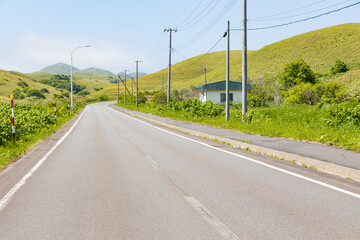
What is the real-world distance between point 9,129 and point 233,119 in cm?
1251

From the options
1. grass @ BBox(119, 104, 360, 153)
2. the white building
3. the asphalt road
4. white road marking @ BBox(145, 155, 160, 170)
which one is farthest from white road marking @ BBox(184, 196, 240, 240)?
the white building

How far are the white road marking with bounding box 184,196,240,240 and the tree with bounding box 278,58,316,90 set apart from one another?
61127 mm

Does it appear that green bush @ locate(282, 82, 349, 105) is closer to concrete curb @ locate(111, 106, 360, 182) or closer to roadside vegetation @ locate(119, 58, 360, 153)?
roadside vegetation @ locate(119, 58, 360, 153)

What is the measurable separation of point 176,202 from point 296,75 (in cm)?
6417

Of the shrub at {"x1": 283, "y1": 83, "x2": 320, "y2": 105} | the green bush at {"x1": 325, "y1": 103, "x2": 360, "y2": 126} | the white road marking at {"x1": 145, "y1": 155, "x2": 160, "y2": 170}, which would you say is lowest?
the white road marking at {"x1": 145, "y1": 155, "x2": 160, "y2": 170}

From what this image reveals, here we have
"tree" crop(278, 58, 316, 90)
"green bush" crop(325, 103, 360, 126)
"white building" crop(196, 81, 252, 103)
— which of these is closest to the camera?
"green bush" crop(325, 103, 360, 126)

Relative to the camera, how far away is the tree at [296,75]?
63.0 m

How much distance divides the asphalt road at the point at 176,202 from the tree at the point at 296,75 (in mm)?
58636

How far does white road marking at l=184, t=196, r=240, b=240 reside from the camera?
383 cm

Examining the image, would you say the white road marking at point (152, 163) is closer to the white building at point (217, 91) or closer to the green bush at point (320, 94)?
the green bush at point (320, 94)

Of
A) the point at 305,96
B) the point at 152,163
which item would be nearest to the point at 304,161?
the point at 152,163

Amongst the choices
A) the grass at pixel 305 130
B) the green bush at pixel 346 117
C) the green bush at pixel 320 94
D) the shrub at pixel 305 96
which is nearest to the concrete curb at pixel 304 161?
the grass at pixel 305 130

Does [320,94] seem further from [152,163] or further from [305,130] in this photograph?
[152,163]

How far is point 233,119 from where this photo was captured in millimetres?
20172
